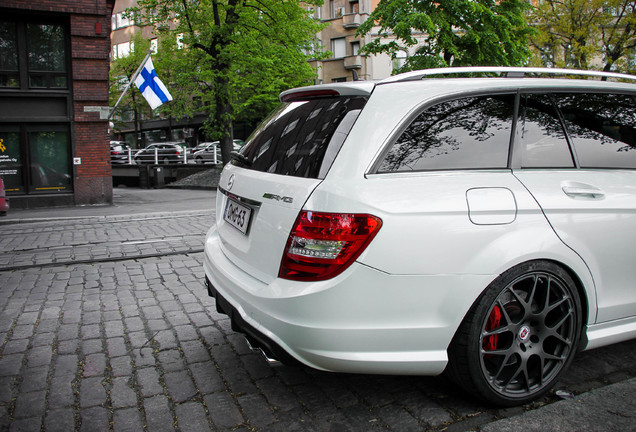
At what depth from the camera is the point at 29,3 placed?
14.7 meters

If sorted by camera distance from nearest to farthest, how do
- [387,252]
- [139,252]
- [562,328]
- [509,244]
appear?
[387,252] < [509,244] < [562,328] < [139,252]

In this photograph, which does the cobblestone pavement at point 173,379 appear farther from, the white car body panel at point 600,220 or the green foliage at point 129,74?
the green foliage at point 129,74

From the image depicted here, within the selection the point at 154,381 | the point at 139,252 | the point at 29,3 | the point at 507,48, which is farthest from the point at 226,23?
the point at 154,381

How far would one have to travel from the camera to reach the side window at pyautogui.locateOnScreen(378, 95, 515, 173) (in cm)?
270

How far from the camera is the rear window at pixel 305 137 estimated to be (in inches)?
106

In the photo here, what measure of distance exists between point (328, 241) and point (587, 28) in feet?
95.4

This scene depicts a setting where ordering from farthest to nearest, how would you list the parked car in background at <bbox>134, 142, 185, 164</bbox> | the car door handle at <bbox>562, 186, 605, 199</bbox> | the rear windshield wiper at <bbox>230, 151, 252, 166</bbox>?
the parked car in background at <bbox>134, 142, 185, 164</bbox>, the rear windshield wiper at <bbox>230, 151, 252, 166</bbox>, the car door handle at <bbox>562, 186, 605, 199</bbox>

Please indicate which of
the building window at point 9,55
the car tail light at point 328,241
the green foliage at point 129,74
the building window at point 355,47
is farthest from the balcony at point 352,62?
the car tail light at point 328,241

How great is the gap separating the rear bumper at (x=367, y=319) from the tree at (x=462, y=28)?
15973 millimetres

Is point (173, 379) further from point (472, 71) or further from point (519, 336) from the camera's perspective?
point (472, 71)

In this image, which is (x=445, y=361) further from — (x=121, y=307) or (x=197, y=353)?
(x=121, y=307)

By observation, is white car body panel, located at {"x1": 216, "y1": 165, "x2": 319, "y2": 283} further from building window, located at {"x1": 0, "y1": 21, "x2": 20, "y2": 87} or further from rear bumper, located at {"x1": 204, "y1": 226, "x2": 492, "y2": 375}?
building window, located at {"x1": 0, "y1": 21, "x2": 20, "y2": 87}

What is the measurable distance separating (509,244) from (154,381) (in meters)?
2.15

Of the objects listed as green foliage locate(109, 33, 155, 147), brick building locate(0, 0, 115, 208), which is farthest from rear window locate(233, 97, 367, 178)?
A: green foliage locate(109, 33, 155, 147)
